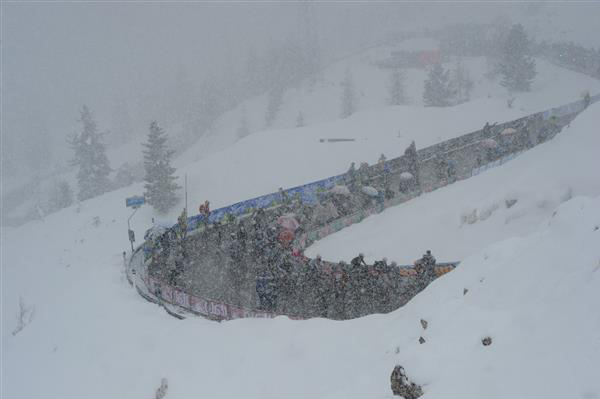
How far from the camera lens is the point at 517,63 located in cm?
6122

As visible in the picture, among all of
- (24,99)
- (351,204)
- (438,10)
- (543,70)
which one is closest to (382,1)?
(438,10)

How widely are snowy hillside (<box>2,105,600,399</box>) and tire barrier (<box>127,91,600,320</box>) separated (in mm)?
925

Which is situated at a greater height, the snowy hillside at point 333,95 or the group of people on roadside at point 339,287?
the group of people on roadside at point 339,287

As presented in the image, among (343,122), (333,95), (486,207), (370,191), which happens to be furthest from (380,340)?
(333,95)

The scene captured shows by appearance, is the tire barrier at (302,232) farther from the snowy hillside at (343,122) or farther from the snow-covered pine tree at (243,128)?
the snow-covered pine tree at (243,128)

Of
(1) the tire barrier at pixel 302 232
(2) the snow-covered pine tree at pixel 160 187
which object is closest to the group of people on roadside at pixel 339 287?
(1) the tire barrier at pixel 302 232

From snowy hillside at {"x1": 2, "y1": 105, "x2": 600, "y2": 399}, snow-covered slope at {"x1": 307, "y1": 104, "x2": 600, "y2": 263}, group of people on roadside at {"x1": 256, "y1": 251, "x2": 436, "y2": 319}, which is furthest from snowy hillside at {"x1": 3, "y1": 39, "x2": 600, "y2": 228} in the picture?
group of people on roadside at {"x1": 256, "y1": 251, "x2": 436, "y2": 319}

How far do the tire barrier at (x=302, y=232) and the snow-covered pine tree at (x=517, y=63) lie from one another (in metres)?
30.6

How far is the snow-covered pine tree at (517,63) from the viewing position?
6025cm

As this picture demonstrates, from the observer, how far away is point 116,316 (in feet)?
49.4

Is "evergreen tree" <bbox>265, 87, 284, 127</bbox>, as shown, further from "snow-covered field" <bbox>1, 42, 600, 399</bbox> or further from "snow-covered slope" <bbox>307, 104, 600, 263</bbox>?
"snow-covered slope" <bbox>307, 104, 600, 263</bbox>

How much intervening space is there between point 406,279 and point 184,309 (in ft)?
23.0

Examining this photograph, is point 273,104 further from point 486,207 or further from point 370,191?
point 486,207

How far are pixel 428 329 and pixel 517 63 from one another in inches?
2479
